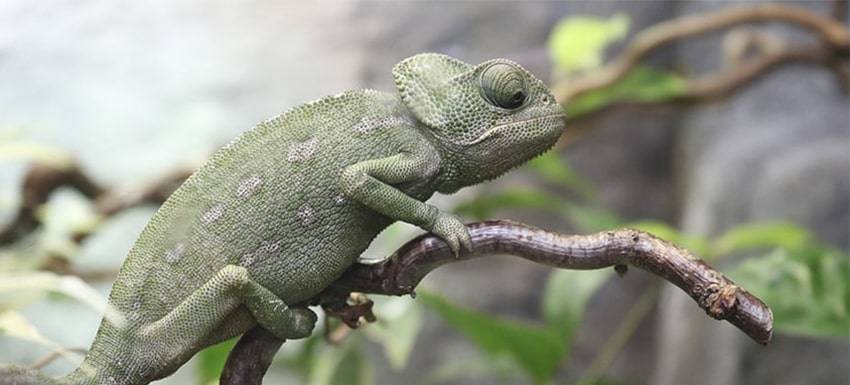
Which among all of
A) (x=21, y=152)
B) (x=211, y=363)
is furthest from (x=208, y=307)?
(x=21, y=152)

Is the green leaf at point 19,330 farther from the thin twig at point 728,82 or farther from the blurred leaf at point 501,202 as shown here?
the thin twig at point 728,82

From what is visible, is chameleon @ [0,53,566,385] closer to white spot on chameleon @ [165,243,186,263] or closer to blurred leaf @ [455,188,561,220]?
white spot on chameleon @ [165,243,186,263]

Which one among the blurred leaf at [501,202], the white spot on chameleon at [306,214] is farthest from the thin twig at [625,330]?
the white spot on chameleon at [306,214]

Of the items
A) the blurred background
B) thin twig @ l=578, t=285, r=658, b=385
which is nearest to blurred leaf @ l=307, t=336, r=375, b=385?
the blurred background

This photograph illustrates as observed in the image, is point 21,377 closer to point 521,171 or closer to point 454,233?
point 454,233

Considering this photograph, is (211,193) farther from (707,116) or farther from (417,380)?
(707,116)

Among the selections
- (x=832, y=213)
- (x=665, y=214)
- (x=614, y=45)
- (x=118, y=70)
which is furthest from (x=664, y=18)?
(x=118, y=70)
